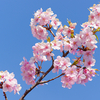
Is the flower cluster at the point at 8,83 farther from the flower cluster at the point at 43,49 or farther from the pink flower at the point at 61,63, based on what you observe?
the pink flower at the point at 61,63

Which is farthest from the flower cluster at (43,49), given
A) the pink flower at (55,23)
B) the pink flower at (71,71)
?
the pink flower at (55,23)

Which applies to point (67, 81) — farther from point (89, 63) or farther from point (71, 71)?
point (89, 63)

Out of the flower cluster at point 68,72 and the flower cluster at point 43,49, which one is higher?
the flower cluster at point 43,49

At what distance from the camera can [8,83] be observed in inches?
160

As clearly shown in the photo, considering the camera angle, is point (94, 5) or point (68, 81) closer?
point (68, 81)

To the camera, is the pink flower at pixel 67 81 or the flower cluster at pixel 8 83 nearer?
the pink flower at pixel 67 81

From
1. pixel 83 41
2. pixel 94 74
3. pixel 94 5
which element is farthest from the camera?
pixel 94 5

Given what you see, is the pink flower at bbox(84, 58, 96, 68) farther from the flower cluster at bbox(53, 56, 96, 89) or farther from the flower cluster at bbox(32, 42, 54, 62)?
the flower cluster at bbox(32, 42, 54, 62)

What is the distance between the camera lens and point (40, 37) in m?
4.18

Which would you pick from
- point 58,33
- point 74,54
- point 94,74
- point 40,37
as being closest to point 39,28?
point 40,37

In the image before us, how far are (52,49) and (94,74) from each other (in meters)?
1.35

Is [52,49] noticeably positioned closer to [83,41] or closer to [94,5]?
[83,41]

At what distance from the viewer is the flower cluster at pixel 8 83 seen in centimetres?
408

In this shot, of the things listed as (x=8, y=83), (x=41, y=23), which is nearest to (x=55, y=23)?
(x=41, y=23)
